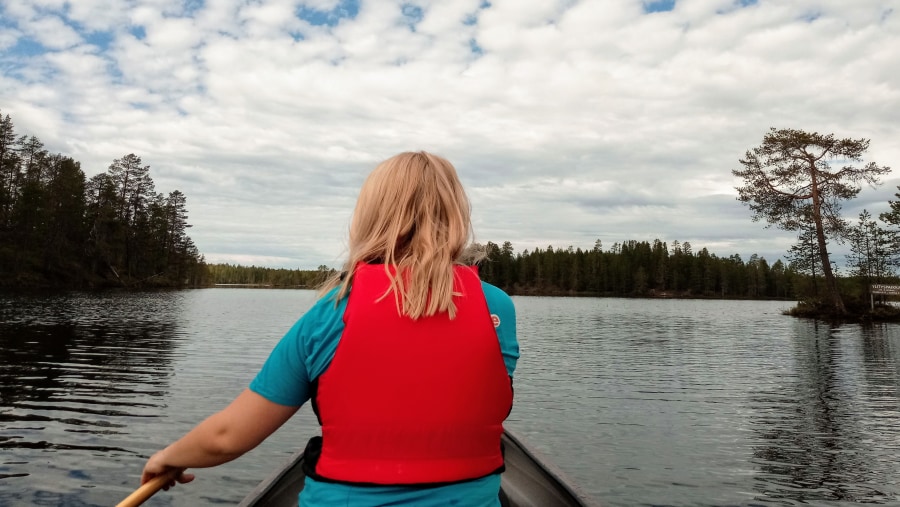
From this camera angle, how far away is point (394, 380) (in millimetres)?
1810

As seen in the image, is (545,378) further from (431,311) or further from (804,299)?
(804,299)

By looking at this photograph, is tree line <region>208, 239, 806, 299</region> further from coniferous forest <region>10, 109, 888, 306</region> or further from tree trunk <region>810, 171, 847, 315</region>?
tree trunk <region>810, 171, 847, 315</region>

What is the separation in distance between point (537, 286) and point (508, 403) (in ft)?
505

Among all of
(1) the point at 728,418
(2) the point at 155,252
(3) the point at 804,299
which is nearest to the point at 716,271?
(3) the point at 804,299

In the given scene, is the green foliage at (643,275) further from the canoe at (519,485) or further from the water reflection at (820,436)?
the canoe at (519,485)

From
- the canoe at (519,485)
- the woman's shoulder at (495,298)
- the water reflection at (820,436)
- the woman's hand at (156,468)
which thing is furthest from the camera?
the water reflection at (820,436)

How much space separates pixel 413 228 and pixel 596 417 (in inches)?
433

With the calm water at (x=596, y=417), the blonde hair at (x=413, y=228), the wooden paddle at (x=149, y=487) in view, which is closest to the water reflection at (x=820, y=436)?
the calm water at (x=596, y=417)

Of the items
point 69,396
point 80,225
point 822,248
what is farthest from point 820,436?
point 80,225

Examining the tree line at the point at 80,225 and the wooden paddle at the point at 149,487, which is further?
the tree line at the point at 80,225

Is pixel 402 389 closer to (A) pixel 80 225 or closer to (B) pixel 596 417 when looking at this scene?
(B) pixel 596 417

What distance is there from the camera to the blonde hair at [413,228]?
185cm

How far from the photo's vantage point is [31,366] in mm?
15906

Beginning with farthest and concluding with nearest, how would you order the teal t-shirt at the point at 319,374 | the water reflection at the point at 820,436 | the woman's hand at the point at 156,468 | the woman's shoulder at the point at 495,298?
the water reflection at the point at 820,436, the woman's hand at the point at 156,468, the woman's shoulder at the point at 495,298, the teal t-shirt at the point at 319,374
